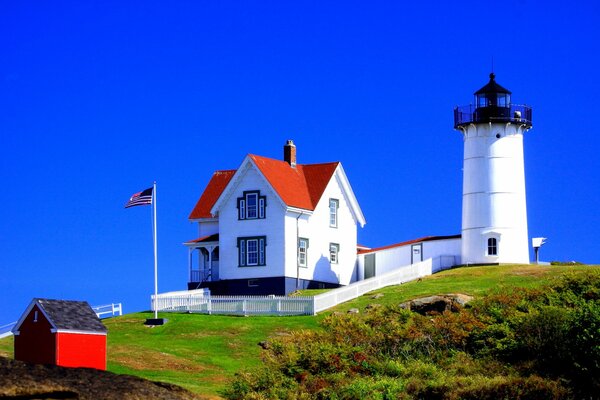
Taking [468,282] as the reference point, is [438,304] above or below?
below

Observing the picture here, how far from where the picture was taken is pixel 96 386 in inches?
1293

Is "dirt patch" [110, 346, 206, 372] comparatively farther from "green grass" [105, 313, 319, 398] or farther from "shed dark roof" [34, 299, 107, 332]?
"shed dark roof" [34, 299, 107, 332]

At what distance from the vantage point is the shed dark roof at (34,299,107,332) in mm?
40906

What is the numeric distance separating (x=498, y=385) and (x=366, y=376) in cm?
541

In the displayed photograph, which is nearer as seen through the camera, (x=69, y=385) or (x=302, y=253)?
(x=69, y=385)

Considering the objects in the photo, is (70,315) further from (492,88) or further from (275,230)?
(492,88)

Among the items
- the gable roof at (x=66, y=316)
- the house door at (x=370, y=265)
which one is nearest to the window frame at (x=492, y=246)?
the house door at (x=370, y=265)

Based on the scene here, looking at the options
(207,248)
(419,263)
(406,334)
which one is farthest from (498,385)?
(207,248)

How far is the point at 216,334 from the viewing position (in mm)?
50594

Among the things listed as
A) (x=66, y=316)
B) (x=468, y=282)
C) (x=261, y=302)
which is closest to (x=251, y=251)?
(x=261, y=302)

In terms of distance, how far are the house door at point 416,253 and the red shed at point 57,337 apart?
94.7 ft

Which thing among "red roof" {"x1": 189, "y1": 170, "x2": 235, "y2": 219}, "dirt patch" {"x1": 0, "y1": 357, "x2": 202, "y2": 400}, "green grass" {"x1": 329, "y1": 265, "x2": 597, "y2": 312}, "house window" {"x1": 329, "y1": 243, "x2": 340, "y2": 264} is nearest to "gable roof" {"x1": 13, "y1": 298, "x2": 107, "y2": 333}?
"dirt patch" {"x1": 0, "y1": 357, "x2": 202, "y2": 400}

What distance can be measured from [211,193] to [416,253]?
12.6m

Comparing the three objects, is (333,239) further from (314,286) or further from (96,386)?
(96,386)
